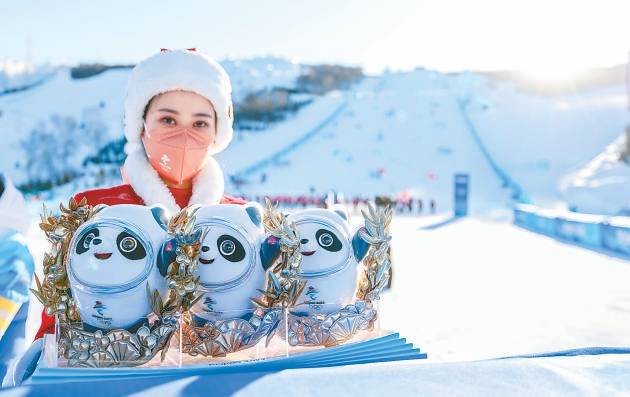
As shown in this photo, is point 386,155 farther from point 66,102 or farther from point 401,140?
point 66,102

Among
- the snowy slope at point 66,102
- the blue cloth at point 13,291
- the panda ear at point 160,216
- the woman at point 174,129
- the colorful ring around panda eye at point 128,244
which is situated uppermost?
the snowy slope at point 66,102

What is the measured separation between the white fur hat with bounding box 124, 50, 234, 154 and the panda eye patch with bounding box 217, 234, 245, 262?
0.91m

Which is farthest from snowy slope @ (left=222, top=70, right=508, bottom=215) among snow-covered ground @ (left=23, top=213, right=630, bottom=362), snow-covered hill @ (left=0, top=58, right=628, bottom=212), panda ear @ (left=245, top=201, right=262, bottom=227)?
panda ear @ (left=245, top=201, right=262, bottom=227)

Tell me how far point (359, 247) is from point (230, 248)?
0.40 m

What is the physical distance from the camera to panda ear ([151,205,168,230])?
1545mm

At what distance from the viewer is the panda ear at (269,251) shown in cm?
158

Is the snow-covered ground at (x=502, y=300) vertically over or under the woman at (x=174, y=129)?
under

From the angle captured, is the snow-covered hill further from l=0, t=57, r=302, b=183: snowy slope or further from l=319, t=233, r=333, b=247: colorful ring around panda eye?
l=319, t=233, r=333, b=247: colorful ring around panda eye

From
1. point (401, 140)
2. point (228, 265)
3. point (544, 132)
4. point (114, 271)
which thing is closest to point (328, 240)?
point (228, 265)

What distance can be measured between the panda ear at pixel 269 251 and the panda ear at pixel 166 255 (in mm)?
238

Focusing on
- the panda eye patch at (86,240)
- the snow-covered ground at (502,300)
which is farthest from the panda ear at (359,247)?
the panda eye patch at (86,240)

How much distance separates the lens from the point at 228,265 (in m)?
1.55

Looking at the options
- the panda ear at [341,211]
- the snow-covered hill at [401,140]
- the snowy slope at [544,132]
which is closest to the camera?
the panda ear at [341,211]

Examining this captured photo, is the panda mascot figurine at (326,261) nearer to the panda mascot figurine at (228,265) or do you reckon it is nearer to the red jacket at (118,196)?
the panda mascot figurine at (228,265)
